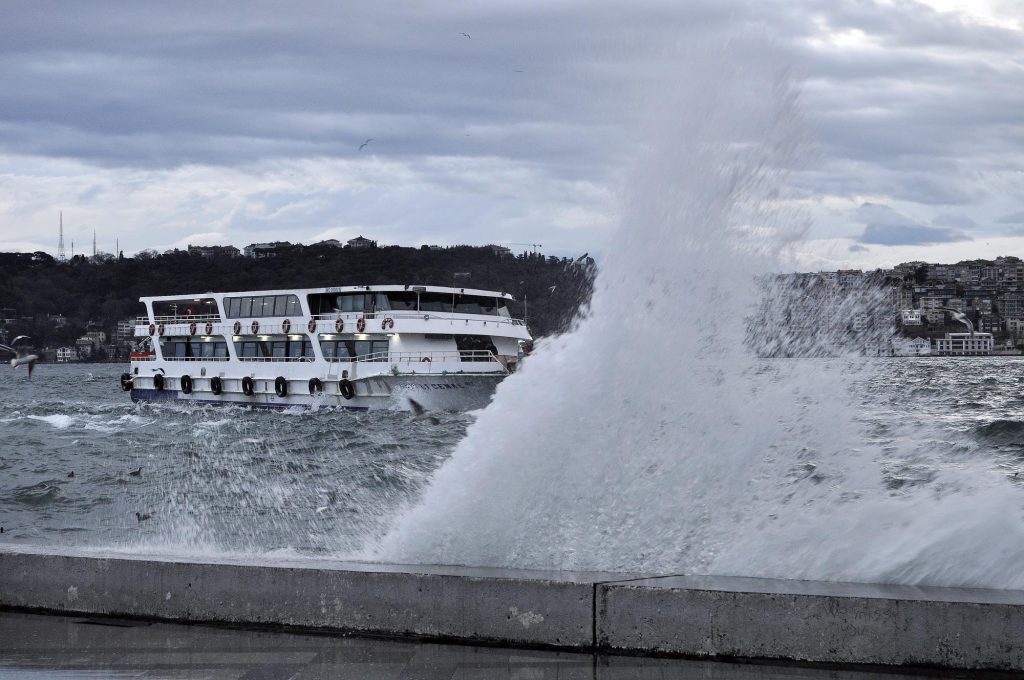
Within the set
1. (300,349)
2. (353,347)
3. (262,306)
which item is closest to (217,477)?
(353,347)

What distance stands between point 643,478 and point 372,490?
47.0 ft

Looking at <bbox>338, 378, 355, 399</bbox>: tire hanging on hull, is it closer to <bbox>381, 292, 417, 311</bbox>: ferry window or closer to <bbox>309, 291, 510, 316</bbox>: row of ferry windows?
<bbox>309, 291, 510, 316</bbox>: row of ferry windows

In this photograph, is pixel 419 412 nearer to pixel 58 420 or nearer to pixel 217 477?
pixel 58 420

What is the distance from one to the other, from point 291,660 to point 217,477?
70.4 ft

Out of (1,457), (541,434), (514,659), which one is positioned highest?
(541,434)

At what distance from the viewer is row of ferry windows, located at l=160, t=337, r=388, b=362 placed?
50.4 m

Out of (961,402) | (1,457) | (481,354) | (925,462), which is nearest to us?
(925,462)

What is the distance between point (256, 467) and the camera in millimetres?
29141

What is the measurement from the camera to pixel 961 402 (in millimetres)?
53406

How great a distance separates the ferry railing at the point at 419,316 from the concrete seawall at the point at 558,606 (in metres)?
41.1

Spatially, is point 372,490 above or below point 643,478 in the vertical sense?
below

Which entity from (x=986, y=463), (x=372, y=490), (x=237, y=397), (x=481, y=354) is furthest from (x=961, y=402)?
(x=372, y=490)

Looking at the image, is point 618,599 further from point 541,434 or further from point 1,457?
point 1,457

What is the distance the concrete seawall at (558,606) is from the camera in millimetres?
5270
